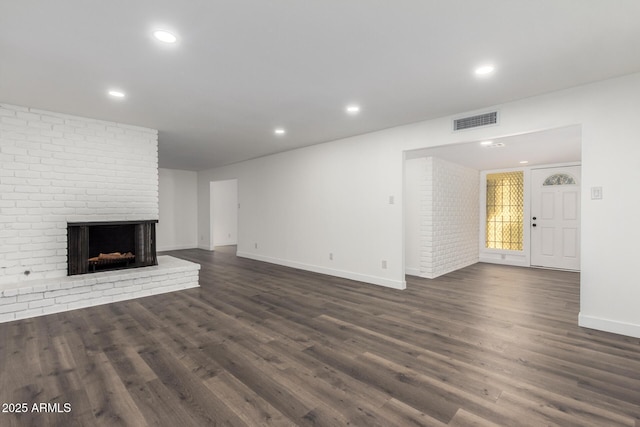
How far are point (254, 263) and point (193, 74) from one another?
4.67 meters

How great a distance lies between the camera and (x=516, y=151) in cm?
511

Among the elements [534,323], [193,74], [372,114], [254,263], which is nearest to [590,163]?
[534,323]

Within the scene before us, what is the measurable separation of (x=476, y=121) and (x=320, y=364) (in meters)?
3.31

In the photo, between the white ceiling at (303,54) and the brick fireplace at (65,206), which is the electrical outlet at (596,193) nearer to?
the white ceiling at (303,54)

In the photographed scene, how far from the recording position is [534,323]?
10.8ft

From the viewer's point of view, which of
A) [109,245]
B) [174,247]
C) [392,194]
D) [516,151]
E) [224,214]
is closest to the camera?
[109,245]

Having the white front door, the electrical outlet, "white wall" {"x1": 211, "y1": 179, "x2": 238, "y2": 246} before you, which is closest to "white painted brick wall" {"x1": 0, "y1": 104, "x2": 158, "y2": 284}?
"white wall" {"x1": 211, "y1": 179, "x2": 238, "y2": 246}

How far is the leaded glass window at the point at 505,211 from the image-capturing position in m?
6.94

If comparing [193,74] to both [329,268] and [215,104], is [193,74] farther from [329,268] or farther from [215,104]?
[329,268]

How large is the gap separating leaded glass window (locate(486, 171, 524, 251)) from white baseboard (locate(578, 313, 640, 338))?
4111 mm

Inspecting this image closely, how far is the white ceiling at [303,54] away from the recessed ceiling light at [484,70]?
0.19ft

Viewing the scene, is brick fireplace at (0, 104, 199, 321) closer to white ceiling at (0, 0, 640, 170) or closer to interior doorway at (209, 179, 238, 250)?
white ceiling at (0, 0, 640, 170)

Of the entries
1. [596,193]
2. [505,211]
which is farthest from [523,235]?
[596,193]

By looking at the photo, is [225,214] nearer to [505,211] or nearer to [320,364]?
[505,211]
